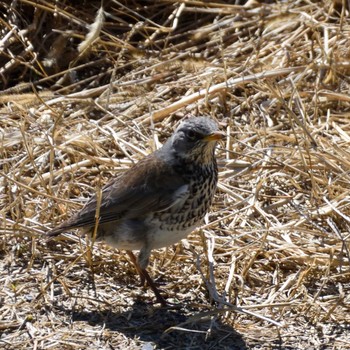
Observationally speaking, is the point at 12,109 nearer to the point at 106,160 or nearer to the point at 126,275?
the point at 106,160

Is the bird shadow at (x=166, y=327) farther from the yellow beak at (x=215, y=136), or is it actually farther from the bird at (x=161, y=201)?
the yellow beak at (x=215, y=136)

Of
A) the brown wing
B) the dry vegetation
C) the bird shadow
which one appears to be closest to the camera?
the bird shadow

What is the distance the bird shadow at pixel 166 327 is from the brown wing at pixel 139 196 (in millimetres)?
554

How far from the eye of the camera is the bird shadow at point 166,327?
5.53 metres

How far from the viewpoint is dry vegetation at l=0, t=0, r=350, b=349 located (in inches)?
226

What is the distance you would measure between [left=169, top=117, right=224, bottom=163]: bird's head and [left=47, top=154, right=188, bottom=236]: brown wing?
14 centimetres

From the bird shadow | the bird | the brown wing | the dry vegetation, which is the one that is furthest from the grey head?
the bird shadow

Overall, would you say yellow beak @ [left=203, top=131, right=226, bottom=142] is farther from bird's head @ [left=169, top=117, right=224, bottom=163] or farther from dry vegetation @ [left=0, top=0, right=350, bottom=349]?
dry vegetation @ [left=0, top=0, right=350, bottom=349]

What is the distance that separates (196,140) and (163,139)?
5.38ft

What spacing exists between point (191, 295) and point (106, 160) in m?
1.49

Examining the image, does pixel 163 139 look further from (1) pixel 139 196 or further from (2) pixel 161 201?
(2) pixel 161 201

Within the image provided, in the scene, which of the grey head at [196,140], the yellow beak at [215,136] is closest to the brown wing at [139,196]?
the grey head at [196,140]

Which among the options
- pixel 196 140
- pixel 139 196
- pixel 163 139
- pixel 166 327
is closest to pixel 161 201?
pixel 139 196

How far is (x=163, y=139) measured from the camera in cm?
754
